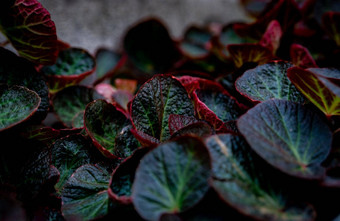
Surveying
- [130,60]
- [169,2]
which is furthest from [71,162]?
[169,2]

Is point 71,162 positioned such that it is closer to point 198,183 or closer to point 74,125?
point 74,125

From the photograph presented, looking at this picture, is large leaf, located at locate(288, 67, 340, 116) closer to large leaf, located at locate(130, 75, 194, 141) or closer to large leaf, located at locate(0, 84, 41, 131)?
large leaf, located at locate(130, 75, 194, 141)

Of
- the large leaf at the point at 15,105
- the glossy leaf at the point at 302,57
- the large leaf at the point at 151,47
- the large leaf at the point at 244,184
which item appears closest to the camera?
the large leaf at the point at 244,184

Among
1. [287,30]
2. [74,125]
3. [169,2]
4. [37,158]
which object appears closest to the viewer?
[37,158]

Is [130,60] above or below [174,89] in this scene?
below

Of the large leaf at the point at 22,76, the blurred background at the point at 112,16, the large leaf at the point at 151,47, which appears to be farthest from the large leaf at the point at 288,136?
the blurred background at the point at 112,16

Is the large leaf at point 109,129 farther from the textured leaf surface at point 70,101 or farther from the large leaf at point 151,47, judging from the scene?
the large leaf at point 151,47

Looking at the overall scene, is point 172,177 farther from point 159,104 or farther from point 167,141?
point 159,104
